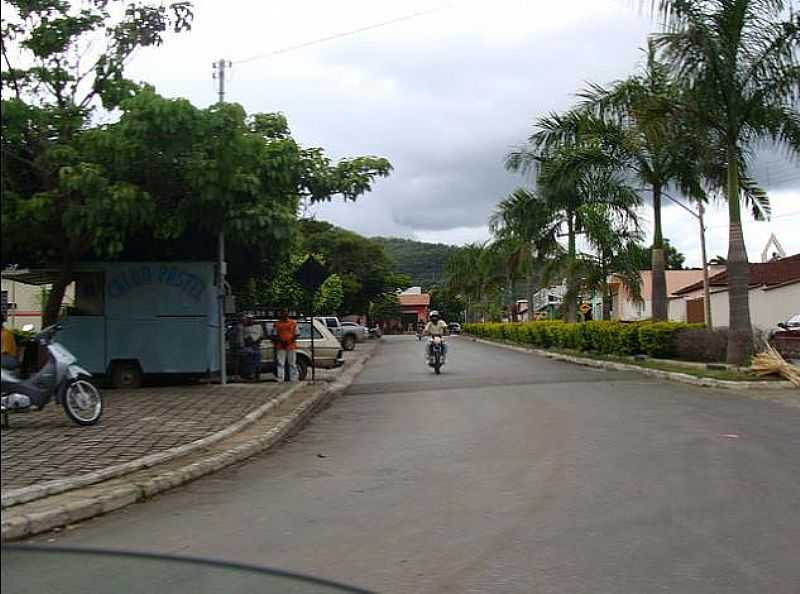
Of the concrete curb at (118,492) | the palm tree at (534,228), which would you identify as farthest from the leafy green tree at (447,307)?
the concrete curb at (118,492)

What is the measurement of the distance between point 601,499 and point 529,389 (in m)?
10.5

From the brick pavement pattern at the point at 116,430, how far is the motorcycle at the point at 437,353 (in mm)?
8355

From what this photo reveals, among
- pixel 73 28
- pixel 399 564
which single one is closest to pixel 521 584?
pixel 399 564

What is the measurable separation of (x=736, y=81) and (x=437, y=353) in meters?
9.74

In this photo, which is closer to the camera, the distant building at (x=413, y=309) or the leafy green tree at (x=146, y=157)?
the leafy green tree at (x=146, y=157)

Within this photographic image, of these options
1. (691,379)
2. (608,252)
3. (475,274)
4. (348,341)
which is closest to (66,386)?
(691,379)

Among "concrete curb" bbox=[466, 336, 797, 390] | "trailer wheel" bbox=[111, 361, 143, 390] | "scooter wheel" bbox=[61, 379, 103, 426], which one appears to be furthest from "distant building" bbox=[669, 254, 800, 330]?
"scooter wheel" bbox=[61, 379, 103, 426]

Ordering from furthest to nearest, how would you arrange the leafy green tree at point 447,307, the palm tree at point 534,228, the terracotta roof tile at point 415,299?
the terracotta roof tile at point 415,299, the leafy green tree at point 447,307, the palm tree at point 534,228

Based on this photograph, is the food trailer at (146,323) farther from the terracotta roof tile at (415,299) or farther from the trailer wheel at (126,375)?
the terracotta roof tile at (415,299)

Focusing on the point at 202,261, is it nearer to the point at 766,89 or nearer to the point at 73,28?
the point at 73,28

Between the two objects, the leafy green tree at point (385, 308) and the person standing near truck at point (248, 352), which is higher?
the leafy green tree at point (385, 308)

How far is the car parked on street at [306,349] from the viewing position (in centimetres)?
1983

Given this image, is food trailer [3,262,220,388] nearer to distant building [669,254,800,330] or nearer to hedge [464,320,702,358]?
hedge [464,320,702,358]

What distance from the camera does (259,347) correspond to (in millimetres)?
19219
